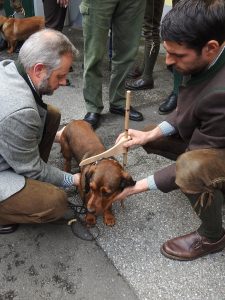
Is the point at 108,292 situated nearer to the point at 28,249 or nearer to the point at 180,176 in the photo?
the point at 28,249

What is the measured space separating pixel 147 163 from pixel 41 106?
131 cm

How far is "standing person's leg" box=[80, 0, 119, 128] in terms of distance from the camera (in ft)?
11.4

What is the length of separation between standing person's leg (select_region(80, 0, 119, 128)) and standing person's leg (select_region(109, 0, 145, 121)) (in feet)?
0.49

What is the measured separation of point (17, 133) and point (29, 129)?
0.25 feet

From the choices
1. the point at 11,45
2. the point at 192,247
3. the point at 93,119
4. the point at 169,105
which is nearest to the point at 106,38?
the point at 93,119

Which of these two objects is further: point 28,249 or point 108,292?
point 28,249

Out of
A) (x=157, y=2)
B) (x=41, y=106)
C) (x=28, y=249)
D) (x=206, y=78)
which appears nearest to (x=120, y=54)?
(x=157, y=2)

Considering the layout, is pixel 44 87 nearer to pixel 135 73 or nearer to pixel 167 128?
pixel 167 128

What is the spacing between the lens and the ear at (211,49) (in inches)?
76.2

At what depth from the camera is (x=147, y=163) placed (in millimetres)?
3436

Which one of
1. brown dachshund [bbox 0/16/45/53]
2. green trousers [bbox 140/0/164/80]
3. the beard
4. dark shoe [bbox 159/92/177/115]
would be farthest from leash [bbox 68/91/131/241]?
brown dachshund [bbox 0/16/45/53]

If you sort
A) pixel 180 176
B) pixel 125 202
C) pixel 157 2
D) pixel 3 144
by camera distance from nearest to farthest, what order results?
pixel 180 176
pixel 3 144
pixel 125 202
pixel 157 2

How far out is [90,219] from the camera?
2.71 m

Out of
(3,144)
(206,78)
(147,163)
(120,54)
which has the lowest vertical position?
(147,163)
